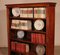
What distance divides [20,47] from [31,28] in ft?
1.85

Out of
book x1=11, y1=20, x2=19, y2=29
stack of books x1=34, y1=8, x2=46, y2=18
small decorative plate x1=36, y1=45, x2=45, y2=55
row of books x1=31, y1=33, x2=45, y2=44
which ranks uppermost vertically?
stack of books x1=34, y1=8, x2=46, y2=18

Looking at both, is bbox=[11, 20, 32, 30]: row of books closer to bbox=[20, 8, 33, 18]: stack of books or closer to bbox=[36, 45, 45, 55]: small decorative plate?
bbox=[20, 8, 33, 18]: stack of books

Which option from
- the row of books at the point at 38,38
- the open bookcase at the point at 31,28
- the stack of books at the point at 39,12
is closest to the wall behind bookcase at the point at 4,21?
the open bookcase at the point at 31,28

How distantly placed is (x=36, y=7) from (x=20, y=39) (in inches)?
35.7

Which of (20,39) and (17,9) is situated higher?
(17,9)

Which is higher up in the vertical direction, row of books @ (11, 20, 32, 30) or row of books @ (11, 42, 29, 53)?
row of books @ (11, 20, 32, 30)

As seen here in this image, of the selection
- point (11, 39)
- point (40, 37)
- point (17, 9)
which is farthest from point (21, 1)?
point (40, 37)

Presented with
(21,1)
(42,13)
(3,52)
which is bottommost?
(3,52)

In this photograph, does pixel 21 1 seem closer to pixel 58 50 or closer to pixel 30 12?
pixel 30 12

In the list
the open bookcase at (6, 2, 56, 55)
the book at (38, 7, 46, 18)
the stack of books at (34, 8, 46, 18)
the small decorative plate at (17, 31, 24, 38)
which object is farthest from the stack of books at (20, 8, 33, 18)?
the small decorative plate at (17, 31, 24, 38)

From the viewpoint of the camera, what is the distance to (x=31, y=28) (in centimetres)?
353

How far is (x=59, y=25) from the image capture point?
4875 mm

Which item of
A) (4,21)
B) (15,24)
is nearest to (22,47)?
(15,24)

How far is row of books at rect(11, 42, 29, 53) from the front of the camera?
3611 millimetres
